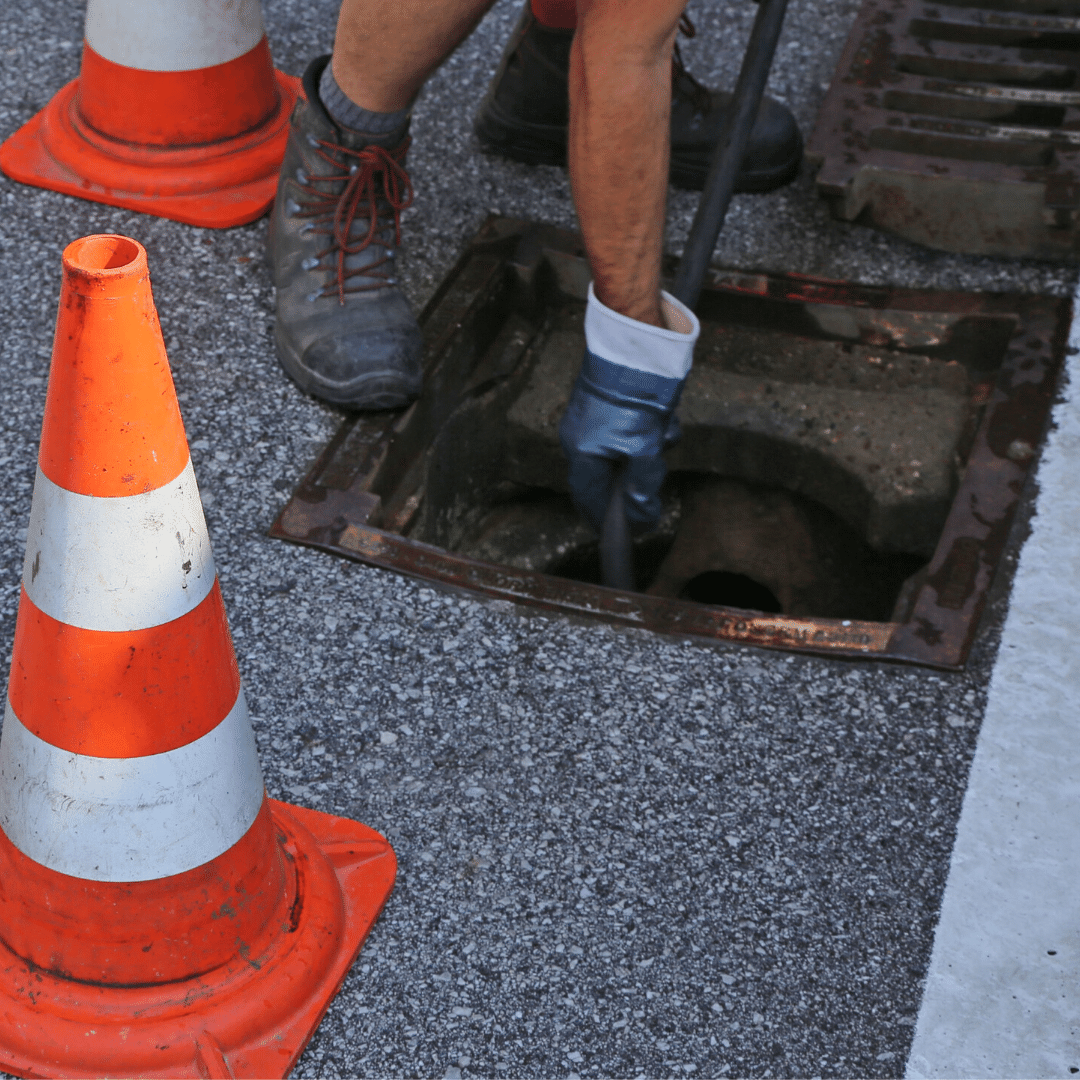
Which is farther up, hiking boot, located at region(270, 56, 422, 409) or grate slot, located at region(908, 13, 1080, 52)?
grate slot, located at region(908, 13, 1080, 52)

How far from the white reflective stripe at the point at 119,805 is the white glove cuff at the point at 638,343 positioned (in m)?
0.86

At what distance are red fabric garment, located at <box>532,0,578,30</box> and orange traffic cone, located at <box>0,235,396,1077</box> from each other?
1.62m

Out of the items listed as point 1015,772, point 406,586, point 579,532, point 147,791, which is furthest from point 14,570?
point 1015,772

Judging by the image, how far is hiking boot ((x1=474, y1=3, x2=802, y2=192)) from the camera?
2.53 m

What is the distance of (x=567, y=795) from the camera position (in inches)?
61.8

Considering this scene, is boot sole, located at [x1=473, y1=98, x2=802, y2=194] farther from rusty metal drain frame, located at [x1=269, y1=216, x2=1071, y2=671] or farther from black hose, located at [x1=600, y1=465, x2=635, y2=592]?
black hose, located at [x1=600, y1=465, x2=635, y2=592]

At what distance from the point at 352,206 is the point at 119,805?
1.27m

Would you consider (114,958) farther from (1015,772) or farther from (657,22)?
(657,22)

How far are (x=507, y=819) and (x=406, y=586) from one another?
1.38 feet

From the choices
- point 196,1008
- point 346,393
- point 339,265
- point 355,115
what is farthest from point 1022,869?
point 355,115

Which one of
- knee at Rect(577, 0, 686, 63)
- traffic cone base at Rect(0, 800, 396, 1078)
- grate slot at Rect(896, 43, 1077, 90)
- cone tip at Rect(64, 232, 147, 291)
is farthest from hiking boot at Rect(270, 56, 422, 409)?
grate slot at Rect(896, 43, 1077, 90)

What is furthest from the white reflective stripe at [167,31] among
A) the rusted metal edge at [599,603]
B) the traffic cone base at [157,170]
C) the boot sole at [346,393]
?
the rusted metal edge at [599,603]

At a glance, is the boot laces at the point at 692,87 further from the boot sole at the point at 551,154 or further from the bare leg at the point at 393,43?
the bare leg at the point at 393,43

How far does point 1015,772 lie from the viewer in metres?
1.63
